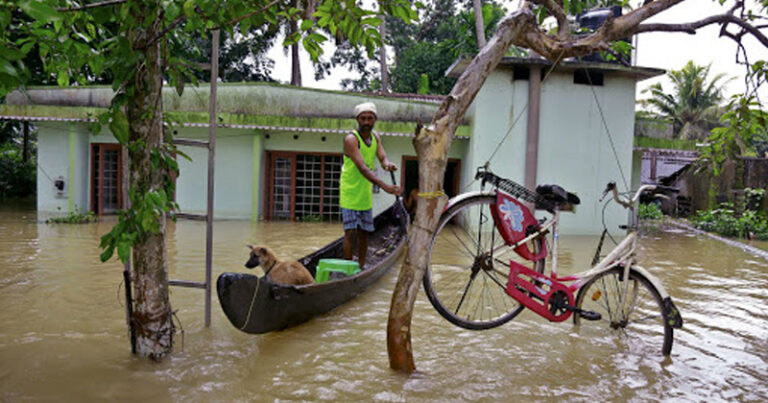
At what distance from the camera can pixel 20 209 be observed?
14883 millimetres

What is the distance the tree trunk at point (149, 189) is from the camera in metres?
3.56

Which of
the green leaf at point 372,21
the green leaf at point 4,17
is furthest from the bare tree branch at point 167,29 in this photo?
the green leaf at point 4,17

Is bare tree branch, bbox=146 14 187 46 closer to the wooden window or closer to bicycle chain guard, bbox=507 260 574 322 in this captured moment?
bicycle chain guard, bbox=507 260 574 322

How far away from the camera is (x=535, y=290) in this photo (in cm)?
398

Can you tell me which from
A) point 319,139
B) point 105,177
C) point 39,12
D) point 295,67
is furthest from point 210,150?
point 295,67

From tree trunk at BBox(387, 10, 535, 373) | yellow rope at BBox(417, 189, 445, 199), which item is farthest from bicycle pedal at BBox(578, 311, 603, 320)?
yellow rope at BBox(417, 189, 445, 199)

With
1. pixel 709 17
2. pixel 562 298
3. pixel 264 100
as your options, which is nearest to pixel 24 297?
pixel 562 298

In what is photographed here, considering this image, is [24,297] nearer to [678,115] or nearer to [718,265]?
[718,265]

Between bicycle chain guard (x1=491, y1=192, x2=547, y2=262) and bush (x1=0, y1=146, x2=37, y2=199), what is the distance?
19091mm

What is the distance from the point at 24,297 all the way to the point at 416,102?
9730 mm

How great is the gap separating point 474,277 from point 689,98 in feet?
96.8

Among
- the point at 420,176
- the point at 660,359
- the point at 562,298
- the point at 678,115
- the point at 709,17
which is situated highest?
the point at 678,115

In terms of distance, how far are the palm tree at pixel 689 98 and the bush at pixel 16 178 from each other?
2810 centimetres

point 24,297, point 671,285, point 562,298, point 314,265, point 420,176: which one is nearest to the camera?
point 420,176
